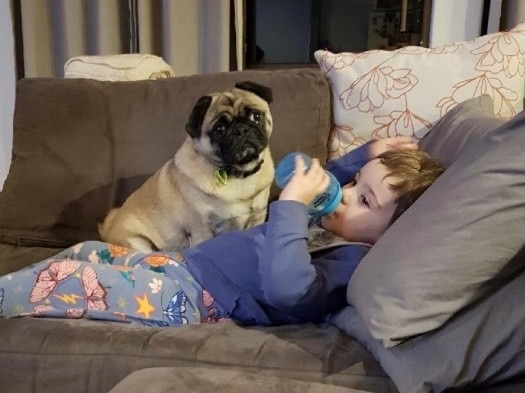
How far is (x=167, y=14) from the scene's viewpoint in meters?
2.53

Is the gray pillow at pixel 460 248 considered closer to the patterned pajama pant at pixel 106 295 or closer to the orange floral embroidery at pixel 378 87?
the patterned pajama pant at pixel 106 295

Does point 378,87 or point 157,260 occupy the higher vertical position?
point 378,87

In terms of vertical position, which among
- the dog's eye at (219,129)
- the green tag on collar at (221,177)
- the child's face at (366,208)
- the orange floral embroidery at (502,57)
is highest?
the orange floral embroidery at (502,57)

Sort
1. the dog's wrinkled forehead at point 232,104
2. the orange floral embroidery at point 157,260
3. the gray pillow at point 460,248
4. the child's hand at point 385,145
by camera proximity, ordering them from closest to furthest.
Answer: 1. the gray pillow at point 460,248
2. the orange floral embroidery at point 157,260
3. the child's hand at point 385,145
4. the dog's wrinkled forehead at point 232,104

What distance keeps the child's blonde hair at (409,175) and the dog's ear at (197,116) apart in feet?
1.89

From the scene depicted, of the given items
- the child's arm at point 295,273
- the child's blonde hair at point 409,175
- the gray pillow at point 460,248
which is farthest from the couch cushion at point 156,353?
the child's blonde hair at point 409,175

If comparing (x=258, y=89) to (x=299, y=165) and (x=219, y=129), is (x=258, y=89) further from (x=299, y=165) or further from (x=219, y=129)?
(x=299, y=165)

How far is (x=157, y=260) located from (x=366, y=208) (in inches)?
18.6

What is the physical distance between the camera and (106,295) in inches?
50.4

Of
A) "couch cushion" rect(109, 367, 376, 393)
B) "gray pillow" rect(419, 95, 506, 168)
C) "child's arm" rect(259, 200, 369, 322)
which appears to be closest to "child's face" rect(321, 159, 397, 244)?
"child's arm" rect(259, 200, 369, 322)

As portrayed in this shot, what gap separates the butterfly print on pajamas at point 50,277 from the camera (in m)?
1.28

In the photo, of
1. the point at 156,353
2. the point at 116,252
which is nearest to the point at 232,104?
the point at 116,252

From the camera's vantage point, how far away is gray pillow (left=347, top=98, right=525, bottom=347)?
869mm

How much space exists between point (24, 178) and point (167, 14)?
3.40 ft
